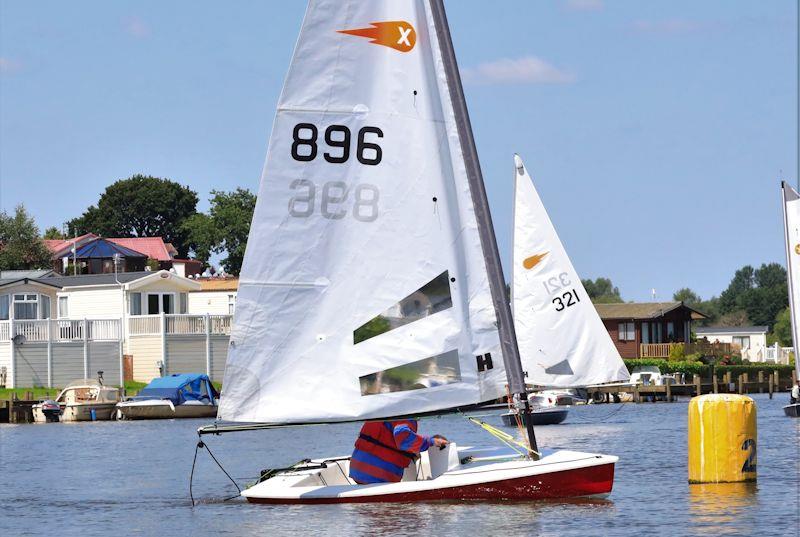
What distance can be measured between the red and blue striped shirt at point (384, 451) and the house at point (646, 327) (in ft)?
261

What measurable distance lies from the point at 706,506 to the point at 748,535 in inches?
110

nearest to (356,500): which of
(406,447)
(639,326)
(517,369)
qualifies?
(406,447)

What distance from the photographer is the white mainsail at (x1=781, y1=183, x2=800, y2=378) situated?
51375 millimetres

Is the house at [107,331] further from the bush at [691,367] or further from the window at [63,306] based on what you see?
the bush at [691,367]

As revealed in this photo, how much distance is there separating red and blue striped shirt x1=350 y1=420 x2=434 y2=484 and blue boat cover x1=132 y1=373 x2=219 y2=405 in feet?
137

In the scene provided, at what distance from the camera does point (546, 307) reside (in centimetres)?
4600

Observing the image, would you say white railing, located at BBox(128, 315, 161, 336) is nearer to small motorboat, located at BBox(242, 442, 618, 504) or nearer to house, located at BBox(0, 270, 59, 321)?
house, located at BBox(0, 270, 59, 321)

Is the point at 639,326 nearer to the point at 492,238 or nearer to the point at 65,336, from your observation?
the point at 65,336

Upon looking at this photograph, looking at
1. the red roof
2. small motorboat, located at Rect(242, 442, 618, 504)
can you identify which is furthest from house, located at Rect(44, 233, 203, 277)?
small motorboat, located at Rect(242, 442, 618, 504)

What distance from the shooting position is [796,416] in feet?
173

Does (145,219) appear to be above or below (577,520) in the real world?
above

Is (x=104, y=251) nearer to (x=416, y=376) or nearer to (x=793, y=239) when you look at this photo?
(x=793, y=239)

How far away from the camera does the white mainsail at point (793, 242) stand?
5138 centimetres

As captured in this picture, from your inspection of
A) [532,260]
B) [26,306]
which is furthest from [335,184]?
[26,306]
